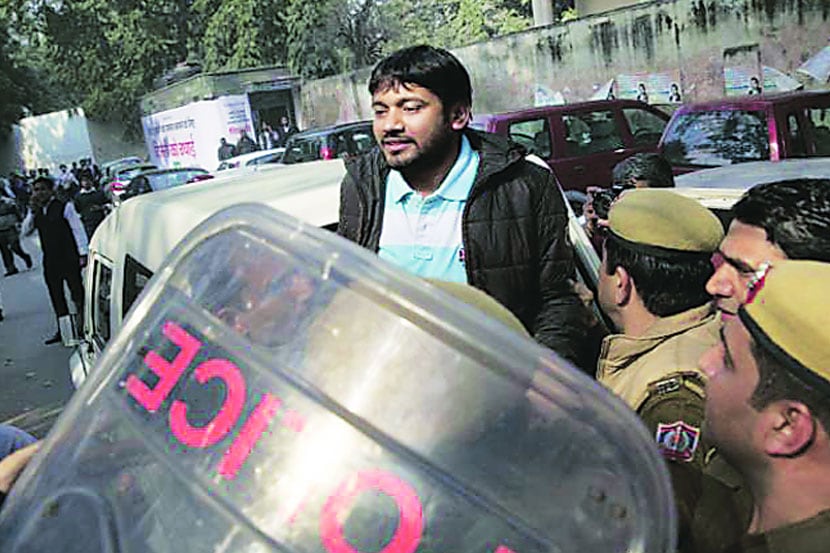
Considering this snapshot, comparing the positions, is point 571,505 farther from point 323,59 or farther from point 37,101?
point 37,101

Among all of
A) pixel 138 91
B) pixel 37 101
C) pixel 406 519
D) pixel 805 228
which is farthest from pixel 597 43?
pixel 37 101

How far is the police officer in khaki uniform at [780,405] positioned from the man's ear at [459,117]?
1.20m

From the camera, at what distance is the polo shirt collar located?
225cm

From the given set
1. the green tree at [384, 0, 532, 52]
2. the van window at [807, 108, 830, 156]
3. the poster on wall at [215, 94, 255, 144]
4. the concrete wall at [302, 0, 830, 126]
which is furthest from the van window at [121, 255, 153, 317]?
the green tree at [384, 0, 532, 52]

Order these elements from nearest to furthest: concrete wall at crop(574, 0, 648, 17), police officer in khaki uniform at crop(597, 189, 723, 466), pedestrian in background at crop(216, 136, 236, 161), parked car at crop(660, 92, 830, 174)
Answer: police officer in khaki uniform at crop(597, 189, 723, 466)
parked car at crop(660, 92, 830, 174)
concrete wall at crop(574, 0, 648, 17)
pedestrian in background at crop(216, 136, 236, 161)

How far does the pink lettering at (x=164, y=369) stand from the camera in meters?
0.95

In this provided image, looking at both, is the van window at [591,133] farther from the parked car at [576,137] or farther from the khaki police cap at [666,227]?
the khaki police cap at [666,227]

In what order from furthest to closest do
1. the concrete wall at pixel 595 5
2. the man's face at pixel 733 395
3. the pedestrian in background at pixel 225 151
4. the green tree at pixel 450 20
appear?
1. the green tree at pixel 450 20
2. the pedestrian in background at pixel 225 151
3. the concrete wall at pixel 595 5
4. the man's face at pixel 733 395

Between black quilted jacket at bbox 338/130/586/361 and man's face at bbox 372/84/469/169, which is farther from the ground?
man's face at bbox 372/84/469/169

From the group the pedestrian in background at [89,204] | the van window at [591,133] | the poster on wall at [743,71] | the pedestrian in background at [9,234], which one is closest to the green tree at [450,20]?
the poster on wall at [743,71]

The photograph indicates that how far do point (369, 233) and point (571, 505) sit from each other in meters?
1.54

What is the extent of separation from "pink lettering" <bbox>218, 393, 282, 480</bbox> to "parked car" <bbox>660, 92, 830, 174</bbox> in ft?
23.4

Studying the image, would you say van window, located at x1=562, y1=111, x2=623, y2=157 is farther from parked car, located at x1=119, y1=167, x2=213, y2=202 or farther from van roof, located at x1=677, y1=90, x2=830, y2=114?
parked car, located at x1=119, y1=167, x2=213, y2=202

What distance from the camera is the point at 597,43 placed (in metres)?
16.6
